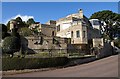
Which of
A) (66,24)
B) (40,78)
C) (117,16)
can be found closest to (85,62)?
(40,78)

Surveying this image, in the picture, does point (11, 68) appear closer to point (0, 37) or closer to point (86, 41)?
point (0, 37)

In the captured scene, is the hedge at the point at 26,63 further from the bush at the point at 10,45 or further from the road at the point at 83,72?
the bush at the point at 10,45

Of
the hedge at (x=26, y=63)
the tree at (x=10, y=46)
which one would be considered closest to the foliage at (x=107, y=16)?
the tree at (x=10, y=46)

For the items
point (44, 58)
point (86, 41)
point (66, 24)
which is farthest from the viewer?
point (66, 24)

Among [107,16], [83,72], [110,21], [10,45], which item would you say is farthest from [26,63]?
[107,16]

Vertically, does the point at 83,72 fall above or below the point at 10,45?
below

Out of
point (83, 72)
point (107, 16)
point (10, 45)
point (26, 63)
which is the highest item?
point (107, 16)

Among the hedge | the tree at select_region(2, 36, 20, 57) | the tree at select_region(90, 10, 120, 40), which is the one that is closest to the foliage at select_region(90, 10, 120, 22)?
the tree at select_region(90, 10, 120, 40)

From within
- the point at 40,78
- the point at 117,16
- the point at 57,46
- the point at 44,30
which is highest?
the point at 117,16

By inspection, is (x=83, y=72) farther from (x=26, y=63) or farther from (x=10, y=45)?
(x=10, y=45)

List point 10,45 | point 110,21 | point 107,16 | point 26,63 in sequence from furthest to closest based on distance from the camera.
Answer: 1. point 107,16
2. point 110,21
3. point 10,45
4. point 26,63

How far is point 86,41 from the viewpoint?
151ft

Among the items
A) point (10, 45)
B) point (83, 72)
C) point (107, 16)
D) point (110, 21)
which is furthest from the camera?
point (107, 16)

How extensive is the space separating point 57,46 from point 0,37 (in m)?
8.74
